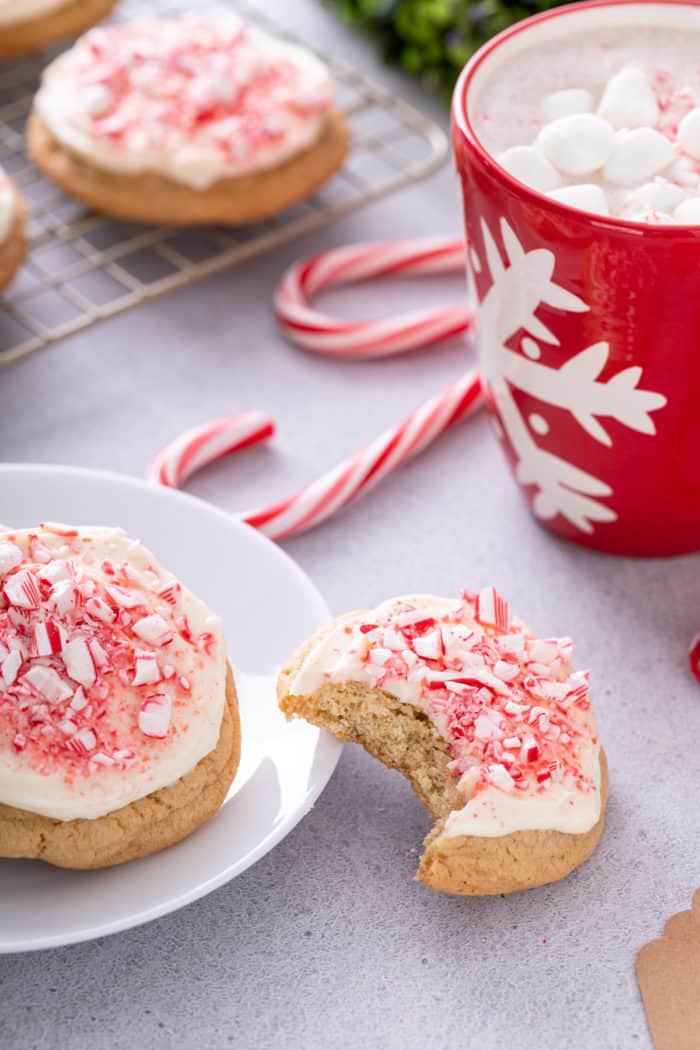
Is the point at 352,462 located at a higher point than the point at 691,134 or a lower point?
lower

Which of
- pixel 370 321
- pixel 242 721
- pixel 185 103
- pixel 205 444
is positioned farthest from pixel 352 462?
pixel 185 103

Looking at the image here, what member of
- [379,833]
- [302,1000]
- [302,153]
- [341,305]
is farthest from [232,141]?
[302,1000]

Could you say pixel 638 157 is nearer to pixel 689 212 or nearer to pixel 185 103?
pixel 689 212

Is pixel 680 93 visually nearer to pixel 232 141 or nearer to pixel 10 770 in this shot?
pixel 232 141

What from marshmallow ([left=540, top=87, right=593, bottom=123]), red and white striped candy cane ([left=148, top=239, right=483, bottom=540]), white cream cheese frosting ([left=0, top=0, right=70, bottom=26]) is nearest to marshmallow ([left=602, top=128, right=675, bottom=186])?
marshmallow ([left=540, top=87, right=593, bottom=123])

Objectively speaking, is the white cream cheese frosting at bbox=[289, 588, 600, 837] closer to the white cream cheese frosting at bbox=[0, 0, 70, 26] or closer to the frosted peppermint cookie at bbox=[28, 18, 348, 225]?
the frosted peppermint cookie at bbox=[28, 18, 348, 225]

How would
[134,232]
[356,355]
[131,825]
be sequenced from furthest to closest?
1. [134,232]
2. [356,355]
3. [131,825]
